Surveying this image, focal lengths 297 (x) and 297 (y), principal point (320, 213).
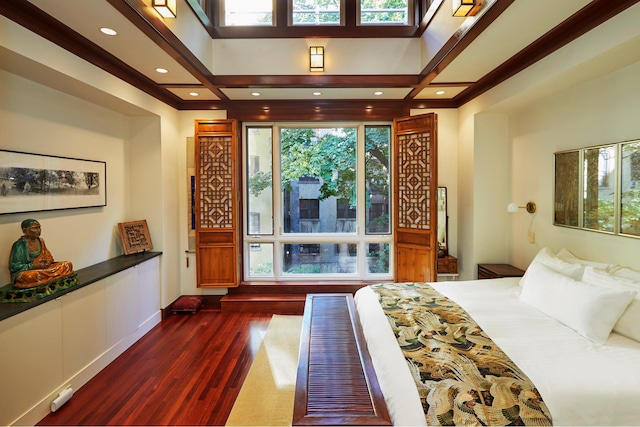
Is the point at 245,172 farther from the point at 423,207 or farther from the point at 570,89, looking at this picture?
the point at 570,89

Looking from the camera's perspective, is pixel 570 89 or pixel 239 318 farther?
pixel 239 318

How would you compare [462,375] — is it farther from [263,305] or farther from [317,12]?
[317,12]

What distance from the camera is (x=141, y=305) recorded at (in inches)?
133

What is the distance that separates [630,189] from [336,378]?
102 inches

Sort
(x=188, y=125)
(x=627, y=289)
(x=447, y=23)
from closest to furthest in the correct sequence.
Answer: (x=627, y=289), (x=447, y=23), (x=188, y=125)

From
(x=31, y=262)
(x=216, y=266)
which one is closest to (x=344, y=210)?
(x=216, y=266)

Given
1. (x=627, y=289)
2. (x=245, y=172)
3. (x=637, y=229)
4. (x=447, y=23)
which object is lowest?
(x=627, y=289)

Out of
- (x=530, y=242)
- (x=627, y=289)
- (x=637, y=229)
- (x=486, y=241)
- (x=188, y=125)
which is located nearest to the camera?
(x=627, y=289)

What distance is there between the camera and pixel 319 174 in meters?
4.40

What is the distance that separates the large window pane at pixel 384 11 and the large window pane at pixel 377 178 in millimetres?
1319

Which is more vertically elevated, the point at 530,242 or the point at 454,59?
the point at 454,59

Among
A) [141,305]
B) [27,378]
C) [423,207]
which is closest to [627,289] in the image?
[423,207]

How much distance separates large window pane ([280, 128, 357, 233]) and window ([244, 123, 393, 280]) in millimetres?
14

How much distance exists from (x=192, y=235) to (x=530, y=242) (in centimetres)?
426
